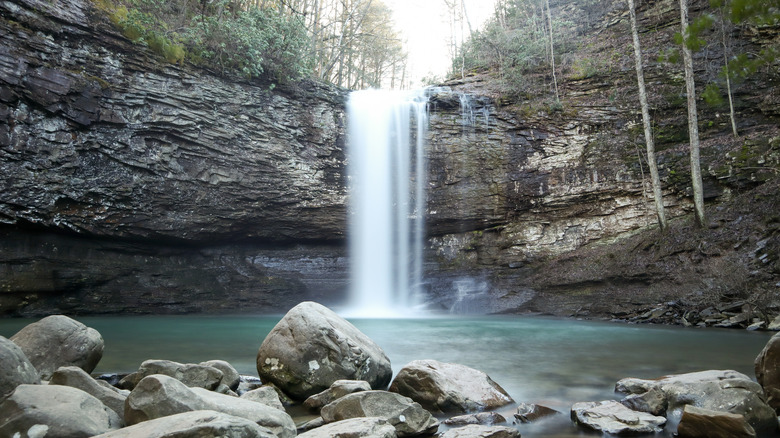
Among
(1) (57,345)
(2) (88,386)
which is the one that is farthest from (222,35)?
(2) (88,386)

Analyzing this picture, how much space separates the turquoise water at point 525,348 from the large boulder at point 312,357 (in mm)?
1467

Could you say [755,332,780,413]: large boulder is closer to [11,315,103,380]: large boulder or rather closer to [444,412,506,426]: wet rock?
[444,412,506,426]: wet rock

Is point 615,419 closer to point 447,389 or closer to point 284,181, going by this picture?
point 447,389

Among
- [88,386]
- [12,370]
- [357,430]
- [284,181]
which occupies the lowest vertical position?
[357,430]

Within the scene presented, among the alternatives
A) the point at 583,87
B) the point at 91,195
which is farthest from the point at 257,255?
the point at 583,87

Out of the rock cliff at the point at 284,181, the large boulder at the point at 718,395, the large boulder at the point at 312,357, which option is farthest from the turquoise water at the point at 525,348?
the rock cliff at the point at 284,181

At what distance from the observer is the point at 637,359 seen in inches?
272

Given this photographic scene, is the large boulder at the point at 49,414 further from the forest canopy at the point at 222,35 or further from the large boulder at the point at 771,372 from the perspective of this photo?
the forest canopy at the point at 222,35

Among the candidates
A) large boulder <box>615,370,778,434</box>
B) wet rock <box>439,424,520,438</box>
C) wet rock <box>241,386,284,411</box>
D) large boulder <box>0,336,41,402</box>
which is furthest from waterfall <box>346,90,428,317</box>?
large boulder <box>0,336,41,402</box>

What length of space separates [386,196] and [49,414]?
14.8m

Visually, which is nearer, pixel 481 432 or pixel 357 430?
pixel 357 430

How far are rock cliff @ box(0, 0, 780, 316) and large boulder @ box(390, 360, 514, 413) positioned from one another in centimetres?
961

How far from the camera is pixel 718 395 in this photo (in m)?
3.93

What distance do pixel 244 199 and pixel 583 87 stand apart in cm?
1304
